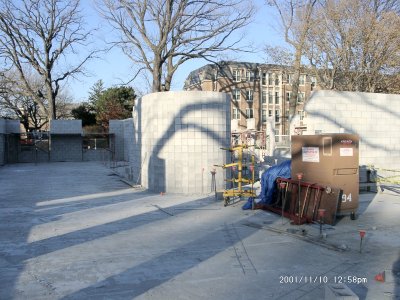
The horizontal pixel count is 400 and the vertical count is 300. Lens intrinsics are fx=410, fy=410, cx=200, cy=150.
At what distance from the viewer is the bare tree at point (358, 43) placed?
2836 centimetres

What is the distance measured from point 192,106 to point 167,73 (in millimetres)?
26125

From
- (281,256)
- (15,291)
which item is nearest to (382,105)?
(281,256)

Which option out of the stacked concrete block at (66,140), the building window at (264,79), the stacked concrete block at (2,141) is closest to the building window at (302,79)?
the building window at (264,79)

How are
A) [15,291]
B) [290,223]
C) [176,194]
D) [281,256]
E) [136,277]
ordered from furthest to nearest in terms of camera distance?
[176,194], [290,223], [281,256], [136,277], [15,291]

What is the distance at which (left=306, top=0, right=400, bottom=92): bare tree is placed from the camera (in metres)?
28.4

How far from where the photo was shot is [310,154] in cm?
1091

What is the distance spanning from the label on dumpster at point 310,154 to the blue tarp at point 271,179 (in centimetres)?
133

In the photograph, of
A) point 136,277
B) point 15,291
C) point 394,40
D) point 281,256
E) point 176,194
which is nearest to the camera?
point 15,291

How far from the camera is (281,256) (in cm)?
761

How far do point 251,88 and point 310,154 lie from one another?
1968 inches

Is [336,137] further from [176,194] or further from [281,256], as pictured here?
[176,194]

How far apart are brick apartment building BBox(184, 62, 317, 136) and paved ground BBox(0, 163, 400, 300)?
46.2 m
